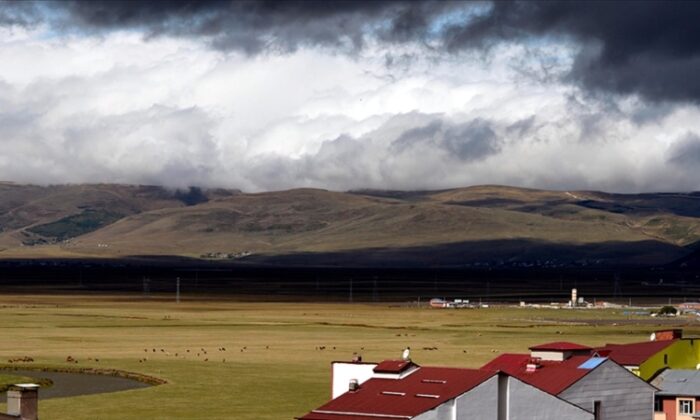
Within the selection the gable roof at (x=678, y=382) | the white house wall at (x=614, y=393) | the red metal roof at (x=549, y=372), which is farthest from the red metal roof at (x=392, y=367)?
the gable roof at (x=678, y=382)

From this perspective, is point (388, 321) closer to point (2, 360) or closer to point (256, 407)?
point (2, 360)

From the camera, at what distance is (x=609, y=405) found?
55.5m

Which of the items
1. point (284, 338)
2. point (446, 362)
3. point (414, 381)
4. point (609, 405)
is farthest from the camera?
point (284, 338)

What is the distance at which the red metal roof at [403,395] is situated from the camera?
47531 mm

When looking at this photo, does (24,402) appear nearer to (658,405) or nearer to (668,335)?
(658,405)

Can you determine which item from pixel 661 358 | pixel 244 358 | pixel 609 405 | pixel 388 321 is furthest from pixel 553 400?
pixel 388 321

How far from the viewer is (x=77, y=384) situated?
101 metres

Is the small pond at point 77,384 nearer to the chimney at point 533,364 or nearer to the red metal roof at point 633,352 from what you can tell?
the red metal roof at point 633,352

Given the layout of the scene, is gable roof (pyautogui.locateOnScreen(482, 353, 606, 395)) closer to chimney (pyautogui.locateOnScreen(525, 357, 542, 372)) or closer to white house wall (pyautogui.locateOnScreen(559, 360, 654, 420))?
chimney (pyautogui.locateOnScreen(525, 357, 542, 372))

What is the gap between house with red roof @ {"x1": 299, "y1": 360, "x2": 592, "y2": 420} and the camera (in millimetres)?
47625

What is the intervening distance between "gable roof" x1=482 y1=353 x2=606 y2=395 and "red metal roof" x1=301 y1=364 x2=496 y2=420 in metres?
2.88

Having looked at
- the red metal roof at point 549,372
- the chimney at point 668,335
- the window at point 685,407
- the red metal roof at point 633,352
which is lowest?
the window at point 685,407

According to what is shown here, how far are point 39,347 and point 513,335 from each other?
174ft

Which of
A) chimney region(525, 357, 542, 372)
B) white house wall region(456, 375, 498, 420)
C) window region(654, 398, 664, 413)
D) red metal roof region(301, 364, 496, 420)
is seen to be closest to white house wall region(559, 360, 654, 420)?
chimney region(525, 357, 542, 372)
